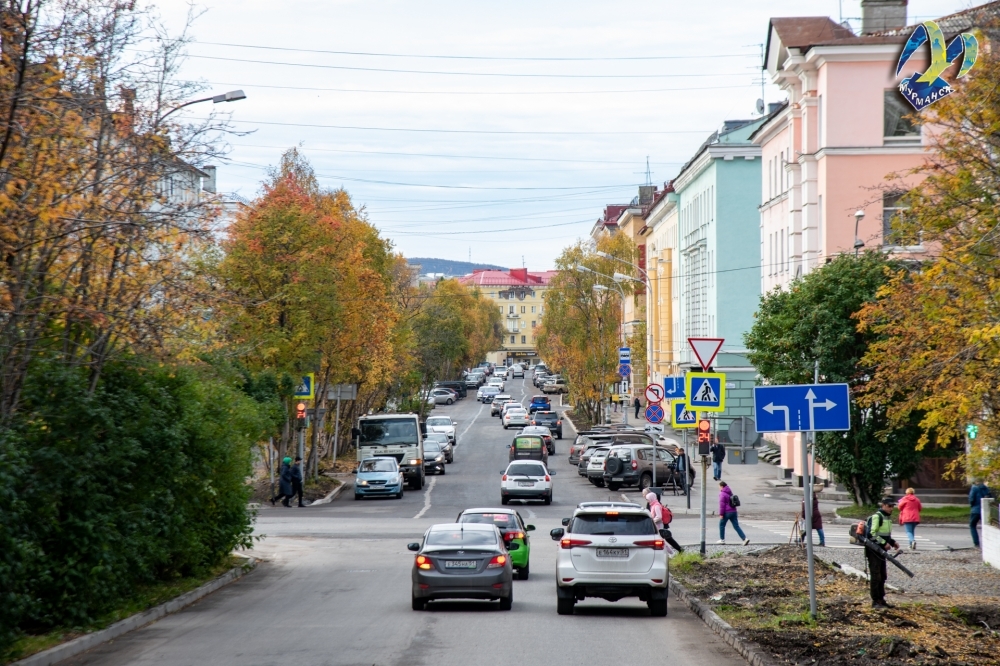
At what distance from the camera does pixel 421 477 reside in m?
49.6

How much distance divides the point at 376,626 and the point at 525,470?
25329 mm

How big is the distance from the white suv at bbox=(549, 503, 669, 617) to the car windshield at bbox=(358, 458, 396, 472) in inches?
1091

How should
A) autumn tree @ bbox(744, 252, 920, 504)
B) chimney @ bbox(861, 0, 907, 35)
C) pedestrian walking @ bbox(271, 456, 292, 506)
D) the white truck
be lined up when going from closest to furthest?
autumn tree @ bbox(744, 252, 920, 504)
pedestrian walking @ bbox(271, 456, 292, 506)
the white truck
chimney @ bbox(861, 0, 907, 35)

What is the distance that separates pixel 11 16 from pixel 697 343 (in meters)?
15.2

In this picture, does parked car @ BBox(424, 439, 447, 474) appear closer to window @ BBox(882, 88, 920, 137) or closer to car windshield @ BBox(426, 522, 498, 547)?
window @ BBox(882, 88, 920, 137)

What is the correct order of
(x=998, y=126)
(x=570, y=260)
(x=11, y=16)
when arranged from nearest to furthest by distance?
1. (x=11, y=16)
2. (x=998, y=126)
3. (x=570, y=260)

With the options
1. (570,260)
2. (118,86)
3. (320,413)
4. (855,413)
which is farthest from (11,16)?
(570,260)

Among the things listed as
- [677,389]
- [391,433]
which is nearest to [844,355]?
[677,389]

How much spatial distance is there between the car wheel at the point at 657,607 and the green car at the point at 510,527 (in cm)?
494

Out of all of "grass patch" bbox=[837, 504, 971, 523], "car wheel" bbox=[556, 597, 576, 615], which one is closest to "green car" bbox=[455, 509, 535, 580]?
"car wheel" bbox=[556, 597, 576, 615]

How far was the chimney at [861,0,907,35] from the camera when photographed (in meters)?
50.2

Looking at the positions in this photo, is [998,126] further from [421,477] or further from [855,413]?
[421,477]

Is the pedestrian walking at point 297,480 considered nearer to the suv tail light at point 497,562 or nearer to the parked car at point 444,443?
the parked car at point 444,443

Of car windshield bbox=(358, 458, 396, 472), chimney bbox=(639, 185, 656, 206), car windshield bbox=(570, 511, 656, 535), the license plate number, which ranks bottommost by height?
car windshield bbox=(358, 458, 396, 472)
